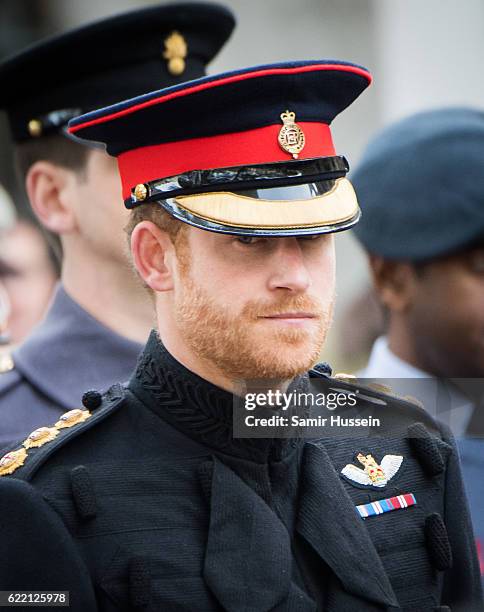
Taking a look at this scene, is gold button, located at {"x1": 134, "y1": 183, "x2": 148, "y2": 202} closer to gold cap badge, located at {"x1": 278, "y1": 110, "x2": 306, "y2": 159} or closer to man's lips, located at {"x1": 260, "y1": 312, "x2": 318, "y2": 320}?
gold cap badge, located at {"x1": 278, "y1": 110, "x2": 306, "y2": 159}

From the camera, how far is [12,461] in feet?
9.12

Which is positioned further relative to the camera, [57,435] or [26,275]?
[26,275]

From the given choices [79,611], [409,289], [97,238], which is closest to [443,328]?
[409,289]

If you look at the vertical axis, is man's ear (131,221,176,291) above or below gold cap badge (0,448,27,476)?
above

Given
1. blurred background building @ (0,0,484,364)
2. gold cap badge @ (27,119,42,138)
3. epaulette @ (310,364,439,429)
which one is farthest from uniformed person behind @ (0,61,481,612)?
blurred background building @ (0,0,484,364)

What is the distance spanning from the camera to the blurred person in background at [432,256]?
12.7 ft

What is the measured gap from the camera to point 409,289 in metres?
4.05

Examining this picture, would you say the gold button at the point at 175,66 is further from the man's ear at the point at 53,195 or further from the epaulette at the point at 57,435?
the epaulette at the point at 57,435

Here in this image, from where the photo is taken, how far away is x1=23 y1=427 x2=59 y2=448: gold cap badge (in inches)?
111

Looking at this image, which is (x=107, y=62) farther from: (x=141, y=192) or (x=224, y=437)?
(x=224, y=437)

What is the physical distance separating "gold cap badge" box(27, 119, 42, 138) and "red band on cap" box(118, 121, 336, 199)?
1403mm

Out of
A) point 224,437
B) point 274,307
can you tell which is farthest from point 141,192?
point 224,437

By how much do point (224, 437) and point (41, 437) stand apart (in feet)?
1.27

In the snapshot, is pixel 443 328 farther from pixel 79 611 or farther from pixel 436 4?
pixel 436 4
